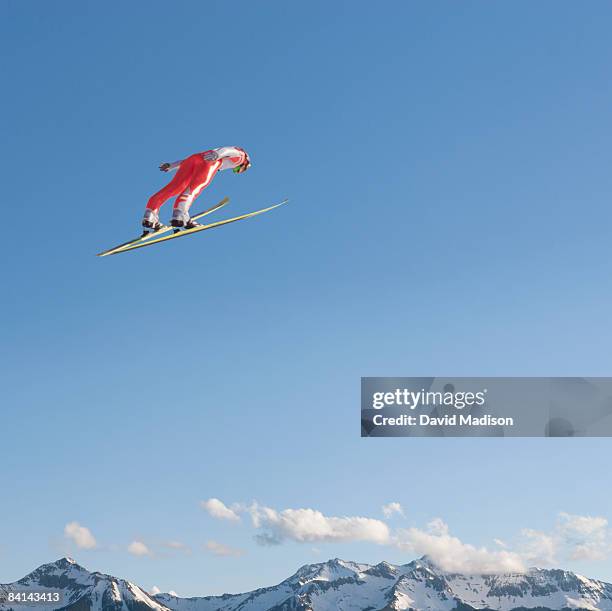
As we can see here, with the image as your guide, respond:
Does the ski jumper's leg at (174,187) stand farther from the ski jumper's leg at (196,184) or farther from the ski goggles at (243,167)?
the ski goggles at (243,167)

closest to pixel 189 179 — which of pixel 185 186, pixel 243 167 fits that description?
pixel 185 186

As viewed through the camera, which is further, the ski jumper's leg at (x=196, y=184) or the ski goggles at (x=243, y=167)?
the ski goggles at (x=243, y=167)

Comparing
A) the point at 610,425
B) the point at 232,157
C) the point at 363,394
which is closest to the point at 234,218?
the point at 232,157

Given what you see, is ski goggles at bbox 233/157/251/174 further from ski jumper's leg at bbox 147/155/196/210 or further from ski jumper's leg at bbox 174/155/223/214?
ski jumper's leg at bbox 147/155/196/210

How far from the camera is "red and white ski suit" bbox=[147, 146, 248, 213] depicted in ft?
146

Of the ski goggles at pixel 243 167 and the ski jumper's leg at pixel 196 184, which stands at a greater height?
the ski goggles at pixel 243 167

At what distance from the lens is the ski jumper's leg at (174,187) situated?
1751 inches

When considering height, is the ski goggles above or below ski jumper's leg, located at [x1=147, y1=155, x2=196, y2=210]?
above

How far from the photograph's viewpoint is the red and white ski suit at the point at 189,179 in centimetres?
4447

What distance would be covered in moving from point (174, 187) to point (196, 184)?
43.9 inches

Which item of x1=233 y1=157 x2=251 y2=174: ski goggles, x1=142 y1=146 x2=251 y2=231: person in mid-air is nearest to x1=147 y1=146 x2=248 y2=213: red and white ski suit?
x1=142 y1=146 x2=251 y2=231: person in mid-air

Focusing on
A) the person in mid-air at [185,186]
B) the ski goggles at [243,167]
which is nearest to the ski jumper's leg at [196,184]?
the person in mid-air at [185,186]

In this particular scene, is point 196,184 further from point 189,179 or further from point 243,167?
point 243,167

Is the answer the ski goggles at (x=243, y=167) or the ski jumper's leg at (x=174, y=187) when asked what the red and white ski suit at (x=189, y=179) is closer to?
the ski jumper's leg at (x=174, y=187)
